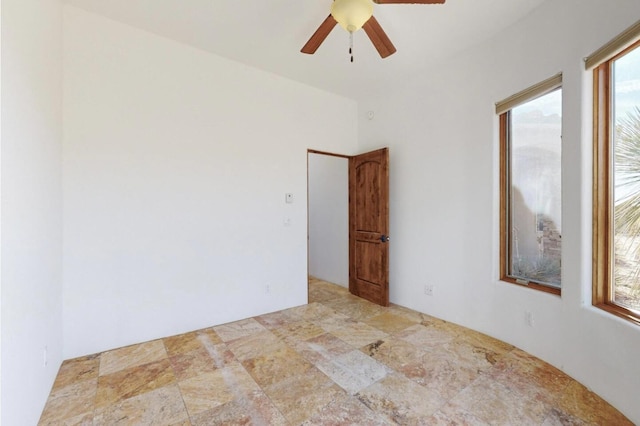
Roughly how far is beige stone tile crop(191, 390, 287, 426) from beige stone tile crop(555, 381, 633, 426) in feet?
5.89

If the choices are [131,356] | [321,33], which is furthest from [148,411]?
[321,33]

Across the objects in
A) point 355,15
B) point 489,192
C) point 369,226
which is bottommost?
point 369,226

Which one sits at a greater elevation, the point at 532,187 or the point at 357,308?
the point at 532,187

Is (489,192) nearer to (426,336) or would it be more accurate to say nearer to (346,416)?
(426,336)

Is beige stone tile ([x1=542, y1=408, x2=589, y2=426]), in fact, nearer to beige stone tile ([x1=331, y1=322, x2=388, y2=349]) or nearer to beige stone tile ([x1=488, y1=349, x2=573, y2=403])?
beige stone tile ([x1=488, y1=349, x2=573, y2=403])

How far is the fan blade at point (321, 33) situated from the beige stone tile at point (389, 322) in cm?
278

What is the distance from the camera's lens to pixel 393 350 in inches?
101

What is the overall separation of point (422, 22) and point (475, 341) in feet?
9.75

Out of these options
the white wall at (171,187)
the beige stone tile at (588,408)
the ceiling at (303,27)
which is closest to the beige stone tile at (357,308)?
the white wall at (171,187)

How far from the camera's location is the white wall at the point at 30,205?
1.32 meters

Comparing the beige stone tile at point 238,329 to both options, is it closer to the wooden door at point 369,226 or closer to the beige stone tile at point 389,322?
the beige stone tile at point 389,322

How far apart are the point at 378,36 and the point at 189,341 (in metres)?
3.16

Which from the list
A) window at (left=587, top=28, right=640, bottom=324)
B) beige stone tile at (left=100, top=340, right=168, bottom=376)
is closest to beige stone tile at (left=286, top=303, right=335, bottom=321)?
beige stone tile at (left=100, top=340, right=168, bottom=376)

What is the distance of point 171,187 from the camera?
2855 millimetres
